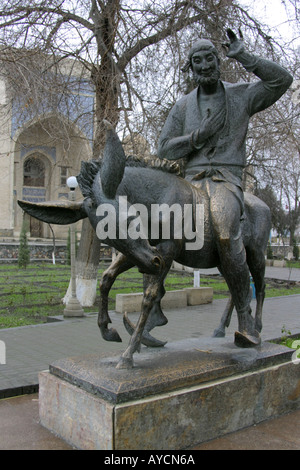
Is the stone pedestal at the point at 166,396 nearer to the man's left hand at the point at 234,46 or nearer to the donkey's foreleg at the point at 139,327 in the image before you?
the donkey's foreleg at the point at 139,327

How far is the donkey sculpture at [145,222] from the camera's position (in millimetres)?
3158

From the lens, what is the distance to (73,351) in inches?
276

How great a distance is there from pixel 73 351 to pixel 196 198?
4.04 m

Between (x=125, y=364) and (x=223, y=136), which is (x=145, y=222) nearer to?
(x=125, y=364)

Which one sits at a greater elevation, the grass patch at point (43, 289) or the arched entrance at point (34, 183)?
the arched entrance at point (34, 183)

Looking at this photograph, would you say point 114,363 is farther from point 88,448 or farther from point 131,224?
point 131,224

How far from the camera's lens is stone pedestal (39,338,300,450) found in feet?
10.1

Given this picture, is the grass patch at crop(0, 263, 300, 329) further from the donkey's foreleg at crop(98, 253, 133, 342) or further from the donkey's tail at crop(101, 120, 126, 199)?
the donkey's tail at crop(101, 120, 126, 199)

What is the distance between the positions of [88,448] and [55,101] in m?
9.13

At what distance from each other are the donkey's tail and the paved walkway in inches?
63.1

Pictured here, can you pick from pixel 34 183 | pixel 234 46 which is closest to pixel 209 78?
pixel 234 46

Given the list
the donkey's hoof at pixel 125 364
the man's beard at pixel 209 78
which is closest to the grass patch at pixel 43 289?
the donkey's hoof at pixel 125 364
